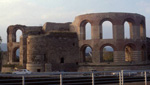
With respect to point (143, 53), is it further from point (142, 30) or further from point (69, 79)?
point (69, 79)

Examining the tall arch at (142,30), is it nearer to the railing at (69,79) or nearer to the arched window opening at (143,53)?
the arched window opening at (143,53)

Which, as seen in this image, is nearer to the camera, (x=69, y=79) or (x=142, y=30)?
(x=69, y=79)

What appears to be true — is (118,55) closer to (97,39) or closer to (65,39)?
(97,39)

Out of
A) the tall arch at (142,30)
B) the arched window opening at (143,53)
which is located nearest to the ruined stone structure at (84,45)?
the tall arch at (142,30)

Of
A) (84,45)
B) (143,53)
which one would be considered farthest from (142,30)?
(84,45)

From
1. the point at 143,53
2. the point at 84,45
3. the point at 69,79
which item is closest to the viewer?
the point at 69,79

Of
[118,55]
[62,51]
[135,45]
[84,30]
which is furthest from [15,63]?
[135,45]

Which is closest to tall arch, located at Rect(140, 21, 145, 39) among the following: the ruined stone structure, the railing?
the ruined stone structure

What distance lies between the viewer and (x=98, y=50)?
3550 cm

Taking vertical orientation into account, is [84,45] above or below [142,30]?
below

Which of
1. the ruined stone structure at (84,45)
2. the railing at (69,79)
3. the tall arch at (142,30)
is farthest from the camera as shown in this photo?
the tall arch at (142,30)

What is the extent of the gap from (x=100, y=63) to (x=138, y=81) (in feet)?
68.3

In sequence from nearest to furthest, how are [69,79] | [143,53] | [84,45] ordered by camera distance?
[69,79], [84,45], [143,53]

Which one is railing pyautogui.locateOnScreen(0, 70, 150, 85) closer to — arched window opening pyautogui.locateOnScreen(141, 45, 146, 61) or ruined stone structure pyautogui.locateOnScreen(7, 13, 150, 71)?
ruined stone structure pyautogui.locateOnScreen(7, 13, 150, 71)
